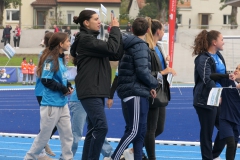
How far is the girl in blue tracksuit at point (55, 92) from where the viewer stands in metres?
8.43

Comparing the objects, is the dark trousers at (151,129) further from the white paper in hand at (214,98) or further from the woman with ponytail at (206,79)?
the white paper in hand at (214,98)

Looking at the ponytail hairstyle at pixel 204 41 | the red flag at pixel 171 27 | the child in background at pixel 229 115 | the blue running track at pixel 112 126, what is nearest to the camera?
the child in background at pixel 229 115

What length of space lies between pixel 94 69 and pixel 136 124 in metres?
0.90

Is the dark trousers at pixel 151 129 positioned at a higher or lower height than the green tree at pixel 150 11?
lower

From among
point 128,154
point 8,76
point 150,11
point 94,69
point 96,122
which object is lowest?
point 8,76

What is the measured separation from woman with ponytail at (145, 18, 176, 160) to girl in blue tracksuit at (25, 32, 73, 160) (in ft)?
3.33

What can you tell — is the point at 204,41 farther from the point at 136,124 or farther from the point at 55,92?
the point at 55,92

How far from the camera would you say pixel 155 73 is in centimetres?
854

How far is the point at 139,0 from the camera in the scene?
9200 cm

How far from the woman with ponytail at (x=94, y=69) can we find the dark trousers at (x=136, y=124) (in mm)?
452

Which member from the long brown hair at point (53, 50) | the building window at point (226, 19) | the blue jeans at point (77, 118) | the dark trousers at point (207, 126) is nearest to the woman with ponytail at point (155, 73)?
the dark trousers at point (207, 126)

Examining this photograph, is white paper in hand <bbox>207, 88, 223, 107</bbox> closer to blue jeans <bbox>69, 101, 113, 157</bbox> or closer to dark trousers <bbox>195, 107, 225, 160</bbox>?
dark trousers <bbox>195, 107, 225, 160</bbox>

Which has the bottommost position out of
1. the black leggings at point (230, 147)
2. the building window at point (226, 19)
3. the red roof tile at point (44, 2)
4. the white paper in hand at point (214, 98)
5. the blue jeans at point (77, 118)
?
the black leggings at point (230, 147)

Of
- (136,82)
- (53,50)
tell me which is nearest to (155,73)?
(136,82)
